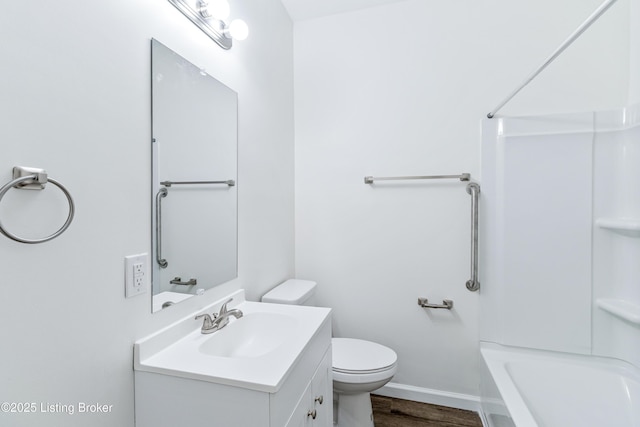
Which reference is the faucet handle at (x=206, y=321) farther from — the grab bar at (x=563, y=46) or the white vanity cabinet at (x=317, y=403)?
the grab bar at (x=563, y=46)

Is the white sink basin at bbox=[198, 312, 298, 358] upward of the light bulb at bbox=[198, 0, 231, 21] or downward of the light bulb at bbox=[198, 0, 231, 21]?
downward

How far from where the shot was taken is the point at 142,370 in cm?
91

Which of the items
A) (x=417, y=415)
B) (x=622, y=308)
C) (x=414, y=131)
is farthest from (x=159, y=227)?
(x=622, y=308)

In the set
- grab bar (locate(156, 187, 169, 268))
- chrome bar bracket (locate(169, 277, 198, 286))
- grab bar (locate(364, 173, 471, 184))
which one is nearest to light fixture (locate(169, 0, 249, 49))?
grab bar (locate(156, 187, 169, 268))

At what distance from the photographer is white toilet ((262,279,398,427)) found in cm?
153

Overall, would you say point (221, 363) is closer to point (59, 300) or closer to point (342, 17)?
point (59, 300)

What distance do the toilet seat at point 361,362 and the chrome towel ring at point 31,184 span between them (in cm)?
136

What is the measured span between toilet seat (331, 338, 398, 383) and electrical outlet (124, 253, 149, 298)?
1071 mm

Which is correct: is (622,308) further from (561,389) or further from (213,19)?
(213,19)

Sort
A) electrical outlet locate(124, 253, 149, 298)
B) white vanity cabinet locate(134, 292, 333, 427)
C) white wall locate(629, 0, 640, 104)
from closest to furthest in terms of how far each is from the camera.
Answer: white vanity cabinet locate(134, 292, 333, 427) < electrical outlet locate(124, 253, 149, 298) < white wall locate(629, 0, 640, 104)

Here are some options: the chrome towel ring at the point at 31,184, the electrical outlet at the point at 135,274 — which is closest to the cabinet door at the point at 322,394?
the electrical outlet at the point at 135,274

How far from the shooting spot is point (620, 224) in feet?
5.01

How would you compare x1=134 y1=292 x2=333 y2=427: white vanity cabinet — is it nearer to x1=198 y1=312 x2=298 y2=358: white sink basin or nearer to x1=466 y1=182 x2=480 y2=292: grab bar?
x1=198 y1=312 x2=298 y2=358: white sink basin

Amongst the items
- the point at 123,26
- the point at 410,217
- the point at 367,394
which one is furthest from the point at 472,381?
the point at 123,26
